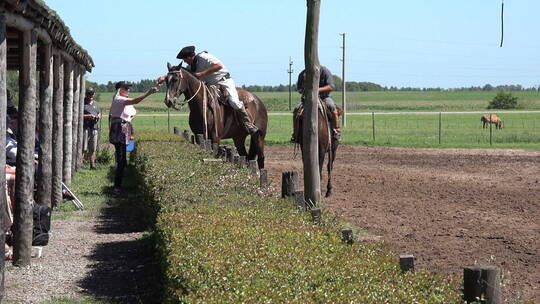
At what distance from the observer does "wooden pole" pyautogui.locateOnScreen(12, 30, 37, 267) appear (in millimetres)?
10820

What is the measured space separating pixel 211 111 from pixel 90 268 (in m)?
6.83

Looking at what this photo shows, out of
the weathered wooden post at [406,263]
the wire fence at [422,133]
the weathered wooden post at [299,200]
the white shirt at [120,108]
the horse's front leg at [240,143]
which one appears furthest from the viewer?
the wire fence at [422,133]

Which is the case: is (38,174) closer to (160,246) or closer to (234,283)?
(160,246)

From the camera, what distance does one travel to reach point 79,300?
9.52m

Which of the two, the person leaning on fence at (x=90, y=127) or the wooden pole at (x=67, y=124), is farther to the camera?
the person leaning on fence at (x=90, y=127)

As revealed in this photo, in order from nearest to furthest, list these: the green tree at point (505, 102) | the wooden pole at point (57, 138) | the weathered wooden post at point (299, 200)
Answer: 1. the weathered wooden post at point (299, 200)
2. the wooden pole at point (57, 138)
3. the green tree at point (505, 102)

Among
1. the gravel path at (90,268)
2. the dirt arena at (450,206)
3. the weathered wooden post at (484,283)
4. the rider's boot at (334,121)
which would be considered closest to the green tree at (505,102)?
the dirt arena at (450,206)

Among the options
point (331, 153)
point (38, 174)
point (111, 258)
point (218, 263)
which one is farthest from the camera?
point (331, 153)

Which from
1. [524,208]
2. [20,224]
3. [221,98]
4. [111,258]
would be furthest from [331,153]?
[20,224]

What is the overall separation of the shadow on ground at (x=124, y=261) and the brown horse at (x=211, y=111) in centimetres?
176

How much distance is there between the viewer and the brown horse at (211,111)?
16.8m

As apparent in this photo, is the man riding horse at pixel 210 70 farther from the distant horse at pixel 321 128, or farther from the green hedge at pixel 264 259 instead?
the green hedge at pixel 264 259

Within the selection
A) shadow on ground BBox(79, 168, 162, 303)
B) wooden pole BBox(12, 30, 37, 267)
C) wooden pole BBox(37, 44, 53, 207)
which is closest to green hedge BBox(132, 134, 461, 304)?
shadow on ground BBox(79, 168, 162, 303)

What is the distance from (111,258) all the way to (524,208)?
7.25 meters
